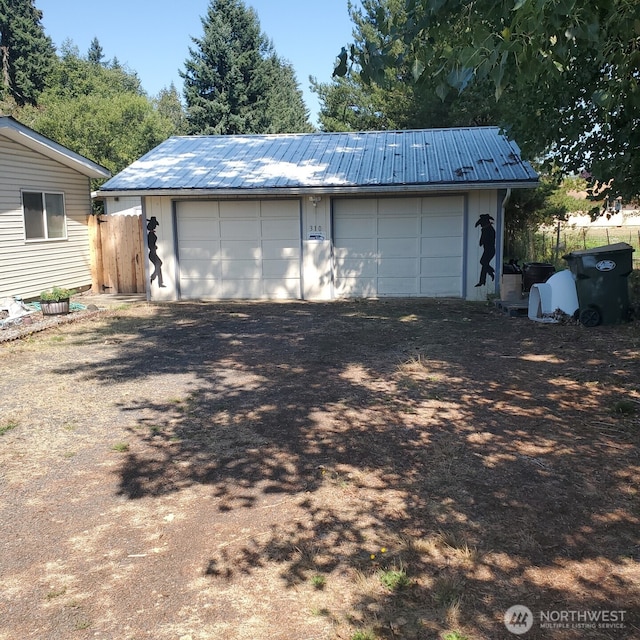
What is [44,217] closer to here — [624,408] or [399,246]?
[399,246]

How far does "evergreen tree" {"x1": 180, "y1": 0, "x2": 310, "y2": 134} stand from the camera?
30047 mm

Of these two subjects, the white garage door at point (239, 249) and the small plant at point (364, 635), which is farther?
the white garage door at point (239, 249)

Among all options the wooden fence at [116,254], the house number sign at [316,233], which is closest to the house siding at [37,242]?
the wooden fence at [116,254]

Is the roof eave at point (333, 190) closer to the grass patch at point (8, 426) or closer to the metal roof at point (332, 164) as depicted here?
the metal roof at point (332, 164)

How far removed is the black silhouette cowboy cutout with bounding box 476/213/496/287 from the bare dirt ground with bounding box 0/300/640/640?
516cm

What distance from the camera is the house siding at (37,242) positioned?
38.2 feet

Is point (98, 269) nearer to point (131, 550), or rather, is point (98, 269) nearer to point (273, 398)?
point (273, 398)

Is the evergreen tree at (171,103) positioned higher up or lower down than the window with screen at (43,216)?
higher up

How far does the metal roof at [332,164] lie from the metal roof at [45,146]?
108cm

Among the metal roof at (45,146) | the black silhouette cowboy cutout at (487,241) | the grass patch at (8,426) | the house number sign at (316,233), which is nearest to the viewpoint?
the grass patch at (8,426)

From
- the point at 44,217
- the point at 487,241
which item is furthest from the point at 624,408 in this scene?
the point at 44,217

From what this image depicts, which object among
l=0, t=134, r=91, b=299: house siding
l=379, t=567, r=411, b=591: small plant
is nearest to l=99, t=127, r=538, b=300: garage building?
l=0, t=134, r=91, b=299: house siding

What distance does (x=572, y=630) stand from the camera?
2486 mm

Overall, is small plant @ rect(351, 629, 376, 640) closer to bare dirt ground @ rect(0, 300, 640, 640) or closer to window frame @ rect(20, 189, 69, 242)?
bare dirt ground @ rect(0, 300, 640, 640)
